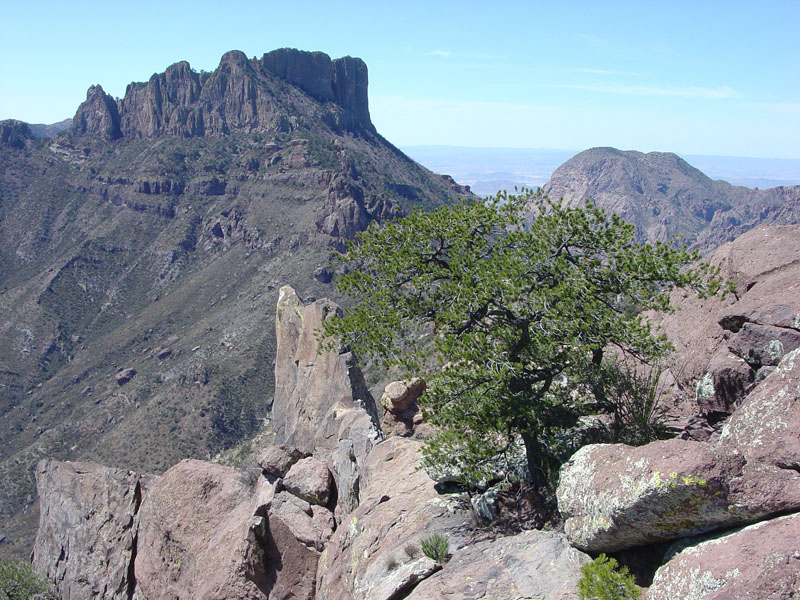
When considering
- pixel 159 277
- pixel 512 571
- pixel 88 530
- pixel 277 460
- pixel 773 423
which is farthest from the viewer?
pixel 159 277

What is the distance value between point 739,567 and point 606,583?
175 cm

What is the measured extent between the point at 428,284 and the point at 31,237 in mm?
191671

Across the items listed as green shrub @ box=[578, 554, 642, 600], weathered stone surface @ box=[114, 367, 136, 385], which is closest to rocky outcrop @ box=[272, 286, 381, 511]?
green shrub @ box=[578, 554, 642, 600]

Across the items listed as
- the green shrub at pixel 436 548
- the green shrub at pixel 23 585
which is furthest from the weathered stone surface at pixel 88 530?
the green shrub at pixel 436 548

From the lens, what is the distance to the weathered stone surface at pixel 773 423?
7.29 metres

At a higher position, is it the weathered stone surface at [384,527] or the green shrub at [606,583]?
the green shrub at [606,583]

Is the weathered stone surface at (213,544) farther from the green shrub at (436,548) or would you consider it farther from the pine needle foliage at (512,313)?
the pine needle foliage at (512,313)

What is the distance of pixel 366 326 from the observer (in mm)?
12828

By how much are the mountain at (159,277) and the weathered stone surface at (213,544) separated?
6336 centimetres

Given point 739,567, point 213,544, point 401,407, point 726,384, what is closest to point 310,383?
point 401,407

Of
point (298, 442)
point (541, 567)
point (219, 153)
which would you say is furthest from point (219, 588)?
point (219, 153)

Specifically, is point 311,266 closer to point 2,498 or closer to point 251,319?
point 251,319

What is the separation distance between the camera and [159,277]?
149 meters

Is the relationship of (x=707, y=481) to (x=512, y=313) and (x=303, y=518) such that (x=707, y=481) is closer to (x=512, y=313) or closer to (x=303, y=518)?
(x=512, y=313)
